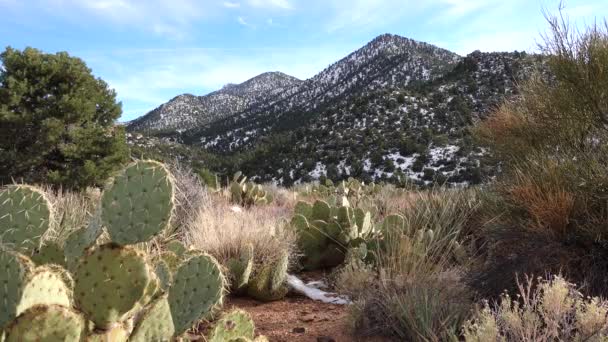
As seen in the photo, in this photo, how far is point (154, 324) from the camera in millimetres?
2375

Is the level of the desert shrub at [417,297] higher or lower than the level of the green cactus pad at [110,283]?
lower

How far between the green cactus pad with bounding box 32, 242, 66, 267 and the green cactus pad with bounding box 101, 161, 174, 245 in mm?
1119

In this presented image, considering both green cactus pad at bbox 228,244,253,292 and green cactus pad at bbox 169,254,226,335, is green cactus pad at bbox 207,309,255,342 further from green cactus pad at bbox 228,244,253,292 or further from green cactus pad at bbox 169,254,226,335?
green cactus pad at bbox 228,244,253,292

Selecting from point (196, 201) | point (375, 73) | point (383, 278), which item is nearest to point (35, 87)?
point (196, 201)

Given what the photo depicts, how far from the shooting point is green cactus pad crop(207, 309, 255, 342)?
2889mm

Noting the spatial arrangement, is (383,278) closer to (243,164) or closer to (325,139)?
(325,139)

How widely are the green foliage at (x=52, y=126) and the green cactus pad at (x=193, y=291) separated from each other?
1569cm

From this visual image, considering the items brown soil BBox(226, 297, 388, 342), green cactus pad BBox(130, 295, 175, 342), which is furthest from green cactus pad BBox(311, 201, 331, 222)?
green cactus pad BBox(130, 295, 175, 342)

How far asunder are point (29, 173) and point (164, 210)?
56.7 ft

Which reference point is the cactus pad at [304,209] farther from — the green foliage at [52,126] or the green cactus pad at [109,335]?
the green foliage at [52,126]

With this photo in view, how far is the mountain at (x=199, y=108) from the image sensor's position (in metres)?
97.9

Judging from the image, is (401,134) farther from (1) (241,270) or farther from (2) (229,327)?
(2) (229,327)

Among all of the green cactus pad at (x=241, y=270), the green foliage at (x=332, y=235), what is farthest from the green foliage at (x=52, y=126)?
the green cactus pad at (x=241, y=270)

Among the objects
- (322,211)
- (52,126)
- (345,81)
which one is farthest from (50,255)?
(345,81)
